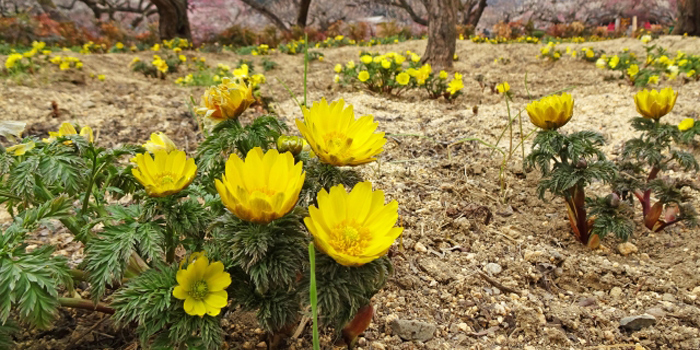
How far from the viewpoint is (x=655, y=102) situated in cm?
194

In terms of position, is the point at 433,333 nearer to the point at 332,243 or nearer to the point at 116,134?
the point at 332,243

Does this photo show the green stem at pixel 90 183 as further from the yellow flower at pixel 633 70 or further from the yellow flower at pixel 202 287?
the yellow flower at pixel 633 70

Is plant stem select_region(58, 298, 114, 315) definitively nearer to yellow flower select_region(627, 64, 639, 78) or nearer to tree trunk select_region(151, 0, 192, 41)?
yellow flower select_region(627, 64, 639, 78)

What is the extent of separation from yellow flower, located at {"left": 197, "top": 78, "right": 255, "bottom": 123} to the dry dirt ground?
652 millimetres

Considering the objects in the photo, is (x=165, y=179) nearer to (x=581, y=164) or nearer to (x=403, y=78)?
(x=581, y=164)

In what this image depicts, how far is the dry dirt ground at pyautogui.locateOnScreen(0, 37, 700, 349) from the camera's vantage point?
1440 mm

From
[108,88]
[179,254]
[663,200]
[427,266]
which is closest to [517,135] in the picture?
[663,200]

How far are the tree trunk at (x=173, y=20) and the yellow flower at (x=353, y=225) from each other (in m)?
11.4

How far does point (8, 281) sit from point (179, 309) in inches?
13.8

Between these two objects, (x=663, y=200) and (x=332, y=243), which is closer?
(x=332, y=243)

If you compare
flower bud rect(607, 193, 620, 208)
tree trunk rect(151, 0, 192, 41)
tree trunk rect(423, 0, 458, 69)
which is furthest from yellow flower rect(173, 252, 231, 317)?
tree trunk rect(151, 0, 192, 41)

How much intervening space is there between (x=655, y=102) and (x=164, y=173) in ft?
6.80

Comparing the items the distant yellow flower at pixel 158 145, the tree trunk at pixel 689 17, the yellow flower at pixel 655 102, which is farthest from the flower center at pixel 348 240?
the tree trunk at pixel 689 17

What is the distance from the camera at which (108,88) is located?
4.88 meters
